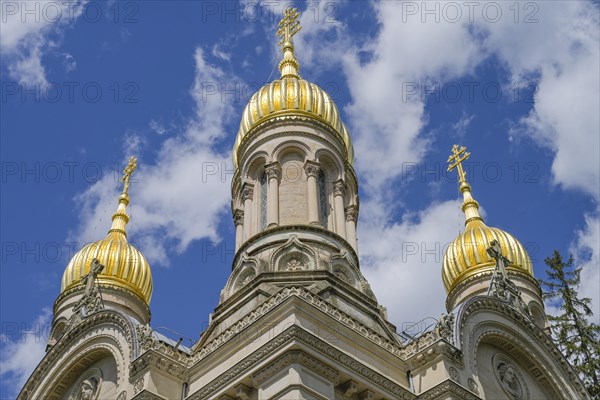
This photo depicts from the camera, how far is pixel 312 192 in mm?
28156

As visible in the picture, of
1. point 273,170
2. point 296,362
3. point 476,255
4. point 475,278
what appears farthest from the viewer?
point 476,255

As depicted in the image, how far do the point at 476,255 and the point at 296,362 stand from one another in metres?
15.5

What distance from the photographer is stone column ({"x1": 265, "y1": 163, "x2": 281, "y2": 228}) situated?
90.7ft

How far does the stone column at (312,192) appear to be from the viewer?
27.5m

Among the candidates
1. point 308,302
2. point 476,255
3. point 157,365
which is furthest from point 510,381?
point 476,255

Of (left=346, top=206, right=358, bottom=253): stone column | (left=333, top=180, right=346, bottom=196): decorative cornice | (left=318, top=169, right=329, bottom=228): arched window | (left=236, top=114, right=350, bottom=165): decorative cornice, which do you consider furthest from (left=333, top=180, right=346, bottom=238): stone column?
(left=236, top=114, right=350, bottom=165): decorative cornice

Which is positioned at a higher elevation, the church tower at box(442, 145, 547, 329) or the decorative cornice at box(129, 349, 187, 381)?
the church tower at box(442, 145, 547, 329)

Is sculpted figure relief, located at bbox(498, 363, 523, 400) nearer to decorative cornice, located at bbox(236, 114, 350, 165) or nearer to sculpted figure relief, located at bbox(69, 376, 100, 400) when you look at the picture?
decorative cornice, located at bbox(236, 114, 350, 165)

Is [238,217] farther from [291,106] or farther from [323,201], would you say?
[291,106]

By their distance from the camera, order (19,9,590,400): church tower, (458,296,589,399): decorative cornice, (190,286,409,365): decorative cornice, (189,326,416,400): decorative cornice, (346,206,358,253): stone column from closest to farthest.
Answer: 1. (189,326,416,400): decorative cornice
2. (19,9,590,400): church tower
3. (190,286,409,365): decorative cornice
4. (458,296,589,399): decorative cornice
5. (346,206,358,253): stone column

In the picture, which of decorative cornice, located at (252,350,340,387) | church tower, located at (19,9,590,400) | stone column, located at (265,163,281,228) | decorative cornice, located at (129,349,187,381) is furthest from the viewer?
stone column, located at (265,163,281,228)

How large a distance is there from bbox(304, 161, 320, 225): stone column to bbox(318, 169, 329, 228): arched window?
1.45 feet

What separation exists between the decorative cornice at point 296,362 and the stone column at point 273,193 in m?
7.62

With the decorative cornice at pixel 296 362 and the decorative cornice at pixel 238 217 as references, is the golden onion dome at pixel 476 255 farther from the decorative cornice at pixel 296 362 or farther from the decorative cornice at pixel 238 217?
the decorative cornice at pixel 296 362
